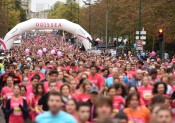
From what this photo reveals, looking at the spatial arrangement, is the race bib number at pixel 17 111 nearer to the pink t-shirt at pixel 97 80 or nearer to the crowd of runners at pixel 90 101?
the crowd of runners at pixel 90 101

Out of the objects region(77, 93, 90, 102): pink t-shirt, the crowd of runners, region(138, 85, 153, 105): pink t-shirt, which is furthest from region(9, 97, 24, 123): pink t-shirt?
region(138, 85, 153, 105): pink t-shirt

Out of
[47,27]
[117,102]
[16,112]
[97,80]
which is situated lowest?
[16,112]

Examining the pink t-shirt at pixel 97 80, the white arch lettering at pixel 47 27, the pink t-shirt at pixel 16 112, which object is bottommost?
the pink t-shirt at pixel 16 112

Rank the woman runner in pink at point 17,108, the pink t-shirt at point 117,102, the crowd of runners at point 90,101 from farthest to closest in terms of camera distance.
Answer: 1. the woman runner in pink at point 17,108
2. the pink t-shirt at point 117,102
3. the crowd of runners at point 90,101

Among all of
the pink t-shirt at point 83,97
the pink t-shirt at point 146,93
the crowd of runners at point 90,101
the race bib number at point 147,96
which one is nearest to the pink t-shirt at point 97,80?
the crowd of runners at point 90,101

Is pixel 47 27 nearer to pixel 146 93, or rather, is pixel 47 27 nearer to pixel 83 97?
pixel 146 93

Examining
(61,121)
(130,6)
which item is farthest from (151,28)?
(61,121)

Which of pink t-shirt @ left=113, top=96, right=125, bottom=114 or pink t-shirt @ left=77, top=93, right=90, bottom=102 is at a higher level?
pink t-shirt @ left=77, top=93, right=90, bottom=102

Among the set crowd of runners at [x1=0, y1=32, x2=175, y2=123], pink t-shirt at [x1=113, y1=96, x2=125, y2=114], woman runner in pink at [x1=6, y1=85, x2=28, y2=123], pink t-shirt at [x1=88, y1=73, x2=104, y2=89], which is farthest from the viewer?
pink t-shirt at [x1=88, y1=73, x2=104, y2=89]

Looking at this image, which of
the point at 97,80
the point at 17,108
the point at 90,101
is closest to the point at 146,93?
the point at 90,101

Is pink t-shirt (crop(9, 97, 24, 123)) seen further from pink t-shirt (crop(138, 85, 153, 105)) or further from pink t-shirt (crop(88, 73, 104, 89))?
pink t-shirt (crop(88, 73, 104, 89))

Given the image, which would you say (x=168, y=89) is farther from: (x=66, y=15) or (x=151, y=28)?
(x=66, y=15)

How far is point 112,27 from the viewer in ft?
214

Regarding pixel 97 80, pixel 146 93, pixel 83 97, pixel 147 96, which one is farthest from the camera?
pixel 97 80
